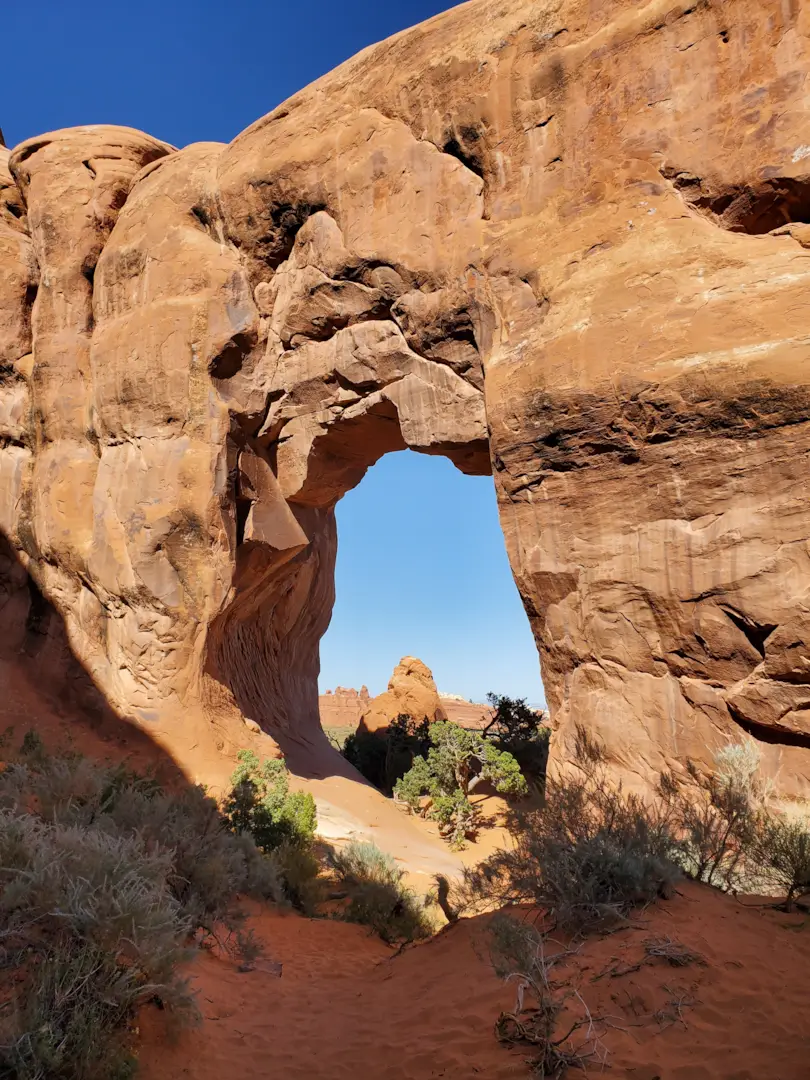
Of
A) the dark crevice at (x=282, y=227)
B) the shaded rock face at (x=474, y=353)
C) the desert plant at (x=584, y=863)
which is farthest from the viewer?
the dark crevice at (x=282, y=227)

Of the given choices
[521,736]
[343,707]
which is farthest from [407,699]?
[343,707]

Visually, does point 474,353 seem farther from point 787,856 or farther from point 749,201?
point 787,856

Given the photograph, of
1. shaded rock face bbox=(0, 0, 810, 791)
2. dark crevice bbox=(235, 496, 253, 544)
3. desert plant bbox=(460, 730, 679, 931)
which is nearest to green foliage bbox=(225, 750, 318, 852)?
shaded rock face bbox=(0, 0, 810, 791)

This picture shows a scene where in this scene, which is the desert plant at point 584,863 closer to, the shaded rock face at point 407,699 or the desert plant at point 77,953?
the desert plant at point 77,953

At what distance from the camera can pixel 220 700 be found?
12.3 m

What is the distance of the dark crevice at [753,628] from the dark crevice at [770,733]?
0.64 m

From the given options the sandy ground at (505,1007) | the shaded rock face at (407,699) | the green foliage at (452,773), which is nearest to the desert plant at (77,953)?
the sandy ground at (505,1007)

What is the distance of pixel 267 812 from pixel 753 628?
643cm

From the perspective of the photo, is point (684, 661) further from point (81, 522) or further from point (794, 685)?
point (81, 522)

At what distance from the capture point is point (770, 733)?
6980mm

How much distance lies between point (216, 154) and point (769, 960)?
13860mm

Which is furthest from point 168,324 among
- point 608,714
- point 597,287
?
point 608,714

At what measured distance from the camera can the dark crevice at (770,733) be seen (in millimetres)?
6793

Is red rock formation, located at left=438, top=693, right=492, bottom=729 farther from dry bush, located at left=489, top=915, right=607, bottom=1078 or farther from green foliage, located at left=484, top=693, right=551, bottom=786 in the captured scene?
dry bush, located at left=489, top=915, right=607, bottom=1078
